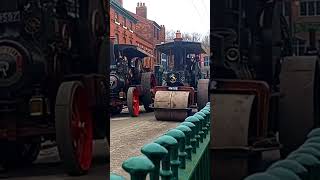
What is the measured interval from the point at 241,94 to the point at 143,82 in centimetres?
590

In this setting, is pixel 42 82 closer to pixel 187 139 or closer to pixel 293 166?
pixel 293 166

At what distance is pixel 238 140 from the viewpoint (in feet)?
4.82

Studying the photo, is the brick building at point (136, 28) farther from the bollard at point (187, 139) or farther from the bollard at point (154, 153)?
the bollard at point (187, 139)

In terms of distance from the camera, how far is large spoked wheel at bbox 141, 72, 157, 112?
280 inches

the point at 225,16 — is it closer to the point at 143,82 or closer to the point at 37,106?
the point at 37,106

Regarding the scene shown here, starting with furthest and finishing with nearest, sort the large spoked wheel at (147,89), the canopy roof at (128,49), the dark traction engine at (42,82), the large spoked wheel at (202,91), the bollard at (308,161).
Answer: the large spoked wheel at (147,89) → the large spoked wheel at (202,91) → the bollard at (308,161) → the canopy roof at (128,49) → the dark traction engine at (42,82)

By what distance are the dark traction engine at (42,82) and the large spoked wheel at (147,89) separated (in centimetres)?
601

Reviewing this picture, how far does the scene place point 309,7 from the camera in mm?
1505

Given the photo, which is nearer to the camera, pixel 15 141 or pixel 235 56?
pixel 15 141

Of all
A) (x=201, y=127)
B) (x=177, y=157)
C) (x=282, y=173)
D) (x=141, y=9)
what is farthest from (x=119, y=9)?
(x=201, y=127)

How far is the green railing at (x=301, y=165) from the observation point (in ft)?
4.23

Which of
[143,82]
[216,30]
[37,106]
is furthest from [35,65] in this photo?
[143,82]

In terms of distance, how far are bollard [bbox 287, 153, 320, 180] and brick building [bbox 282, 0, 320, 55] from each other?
45 centimetres

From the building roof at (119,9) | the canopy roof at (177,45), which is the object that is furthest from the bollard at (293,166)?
the building roof at (119,9)
